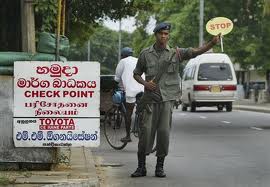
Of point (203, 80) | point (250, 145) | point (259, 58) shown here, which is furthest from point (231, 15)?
point (250, 145)

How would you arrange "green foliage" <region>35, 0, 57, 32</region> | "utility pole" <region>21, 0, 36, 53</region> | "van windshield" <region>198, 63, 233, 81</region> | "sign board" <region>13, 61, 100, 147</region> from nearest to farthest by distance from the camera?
1. "sign board" <region>13, 61, 100, 147</region>
2. "utility pole" <region>21, 0, 36, 53</region>
3. "green foliage" <region>35, 0, 57, 32</region>
4. "van windshield" <region>198, 63, 233, 81</region>

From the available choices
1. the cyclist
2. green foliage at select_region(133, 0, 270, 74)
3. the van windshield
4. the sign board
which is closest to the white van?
the van windshield

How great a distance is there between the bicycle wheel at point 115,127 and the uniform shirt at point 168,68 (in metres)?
3.22

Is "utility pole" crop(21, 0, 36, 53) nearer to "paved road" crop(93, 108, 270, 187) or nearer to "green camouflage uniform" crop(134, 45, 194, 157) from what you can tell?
"green camouflage uniform" crop(134, 45, 194, 157)

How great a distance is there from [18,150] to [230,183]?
9.18 ft

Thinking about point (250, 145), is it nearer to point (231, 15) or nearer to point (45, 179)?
point (45, 179)

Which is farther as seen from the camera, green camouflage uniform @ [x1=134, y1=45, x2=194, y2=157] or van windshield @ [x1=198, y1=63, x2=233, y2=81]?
van windshield @ [x1=198, y1=63, x2=233, y2=81]

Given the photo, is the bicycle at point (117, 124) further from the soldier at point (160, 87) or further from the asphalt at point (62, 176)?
the soldier at point (160, 87)

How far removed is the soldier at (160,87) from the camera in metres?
8.76

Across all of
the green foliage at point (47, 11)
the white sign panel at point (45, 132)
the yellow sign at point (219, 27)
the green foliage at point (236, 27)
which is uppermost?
the green foliage at point (236, 27)

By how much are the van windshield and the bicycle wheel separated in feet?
55.0

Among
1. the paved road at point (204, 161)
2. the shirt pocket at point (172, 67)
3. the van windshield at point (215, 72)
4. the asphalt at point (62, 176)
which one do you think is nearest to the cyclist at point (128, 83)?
the paved road at point (204, 161)

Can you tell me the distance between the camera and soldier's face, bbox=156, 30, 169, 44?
8.70 metres

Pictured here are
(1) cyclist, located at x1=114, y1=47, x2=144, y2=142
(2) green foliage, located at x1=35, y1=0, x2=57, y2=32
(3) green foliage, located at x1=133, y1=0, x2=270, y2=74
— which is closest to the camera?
(2) green foliage, located at x1=35, y1=0, x2=57, y2=32
